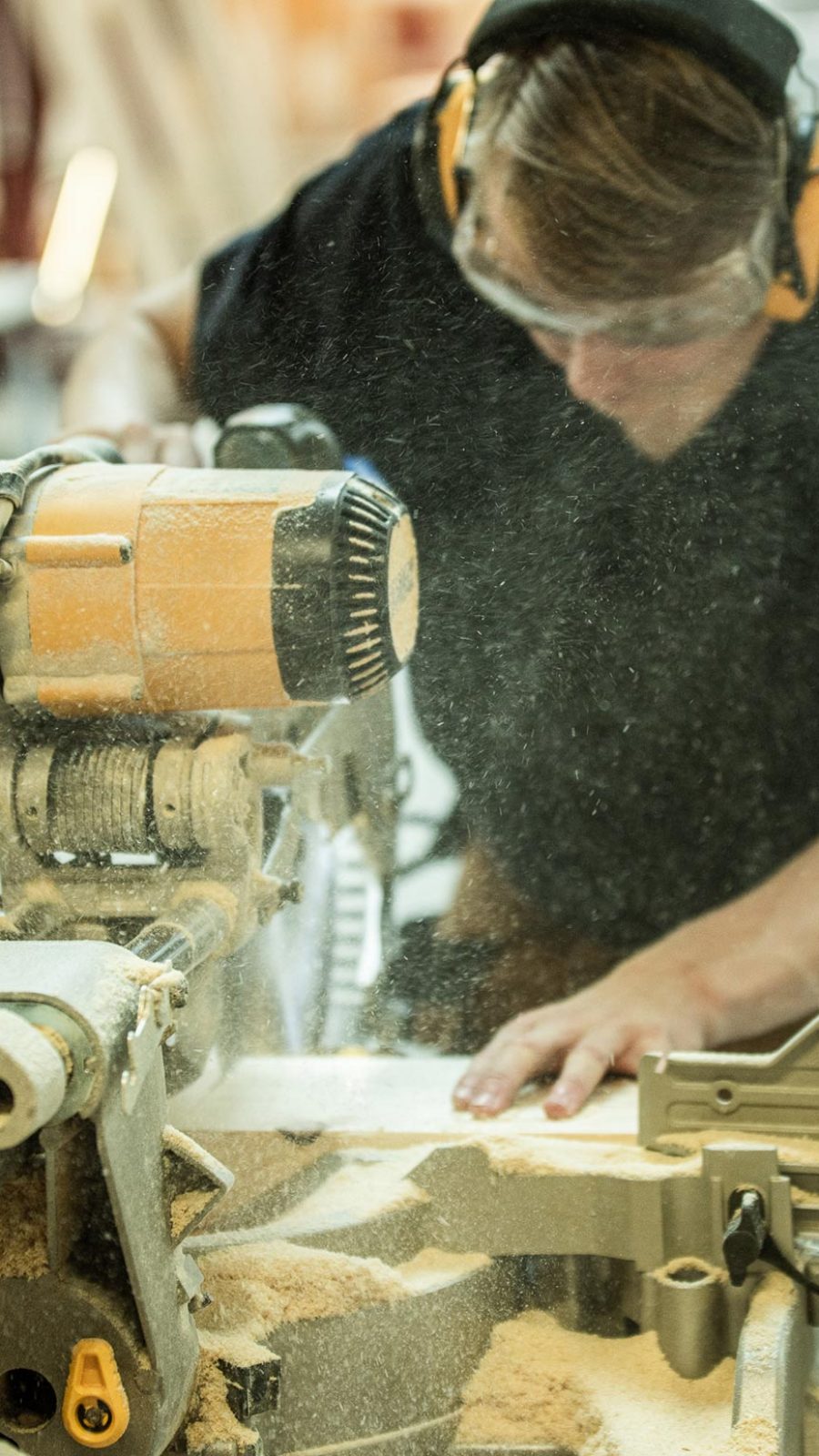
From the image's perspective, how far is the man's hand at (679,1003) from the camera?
1.16 meters

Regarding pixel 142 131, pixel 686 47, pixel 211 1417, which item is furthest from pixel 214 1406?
pixel 142 131

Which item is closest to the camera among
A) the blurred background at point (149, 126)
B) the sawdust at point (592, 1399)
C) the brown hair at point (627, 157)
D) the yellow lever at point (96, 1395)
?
the yellow lever at point (96, 1395)

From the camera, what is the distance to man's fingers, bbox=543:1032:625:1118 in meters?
1.10

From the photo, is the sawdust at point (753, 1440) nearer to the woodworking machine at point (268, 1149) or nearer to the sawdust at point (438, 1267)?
the woodworking machine at point (268, 1149)

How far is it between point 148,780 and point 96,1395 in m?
0.38

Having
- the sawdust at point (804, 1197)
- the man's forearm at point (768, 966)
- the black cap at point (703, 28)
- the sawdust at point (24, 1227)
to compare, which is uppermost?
the black cap at point (703, 28)

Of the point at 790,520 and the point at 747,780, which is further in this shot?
the point at 747,780

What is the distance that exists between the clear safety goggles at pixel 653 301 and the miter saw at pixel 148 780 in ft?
0.71

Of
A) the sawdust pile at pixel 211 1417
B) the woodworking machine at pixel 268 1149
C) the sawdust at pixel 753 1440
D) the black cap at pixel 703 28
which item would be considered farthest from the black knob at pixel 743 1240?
the black cap at pixel 703 28

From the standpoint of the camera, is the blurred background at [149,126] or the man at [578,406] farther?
the blurred background at [149,126]

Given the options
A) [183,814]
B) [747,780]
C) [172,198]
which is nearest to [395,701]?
[183,814]

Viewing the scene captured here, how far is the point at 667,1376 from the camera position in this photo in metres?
0.88

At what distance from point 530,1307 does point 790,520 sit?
0.76m

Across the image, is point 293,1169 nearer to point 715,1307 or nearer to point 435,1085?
point 435,1085
